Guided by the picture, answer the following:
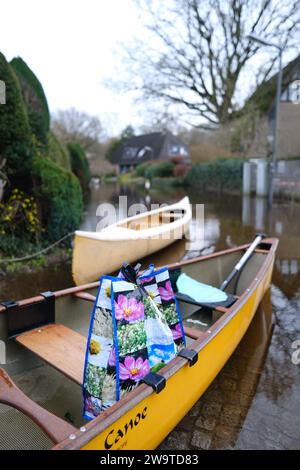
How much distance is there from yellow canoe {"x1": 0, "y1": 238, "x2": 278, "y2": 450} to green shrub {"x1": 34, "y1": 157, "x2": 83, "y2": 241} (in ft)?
11.7

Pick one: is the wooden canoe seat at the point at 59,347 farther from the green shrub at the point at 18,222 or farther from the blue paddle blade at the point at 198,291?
the green shrub at the point at 18,222

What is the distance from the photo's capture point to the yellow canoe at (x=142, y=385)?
5.25 ft

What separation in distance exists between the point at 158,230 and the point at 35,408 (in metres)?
5.52

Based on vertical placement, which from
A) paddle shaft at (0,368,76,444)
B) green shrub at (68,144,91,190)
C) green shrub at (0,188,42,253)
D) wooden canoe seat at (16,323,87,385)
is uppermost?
green shrub at (68,144,91,190)

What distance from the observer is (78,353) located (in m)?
2.60

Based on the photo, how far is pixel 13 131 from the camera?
5.86 metres

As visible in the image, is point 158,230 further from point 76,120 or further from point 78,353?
point 76,120

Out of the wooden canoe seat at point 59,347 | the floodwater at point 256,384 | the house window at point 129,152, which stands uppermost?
the house window at point 129,152

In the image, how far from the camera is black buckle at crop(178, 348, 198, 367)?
82.0 inches

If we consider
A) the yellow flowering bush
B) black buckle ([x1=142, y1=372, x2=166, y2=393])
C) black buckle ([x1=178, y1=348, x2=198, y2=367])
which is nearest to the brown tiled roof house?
the yellow flowering bush

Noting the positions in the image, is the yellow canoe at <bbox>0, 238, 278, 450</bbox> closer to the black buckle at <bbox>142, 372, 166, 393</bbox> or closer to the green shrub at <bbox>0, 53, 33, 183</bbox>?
the black buckle at <bbox>142, 372, 166, 393</bbox>

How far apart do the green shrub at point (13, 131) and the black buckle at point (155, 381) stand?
529 centimetres

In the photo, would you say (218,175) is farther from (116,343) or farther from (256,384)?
(116,343)

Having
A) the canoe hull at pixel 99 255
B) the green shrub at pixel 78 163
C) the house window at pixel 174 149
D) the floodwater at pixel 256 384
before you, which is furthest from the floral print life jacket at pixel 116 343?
the house window at pixel 174 149
